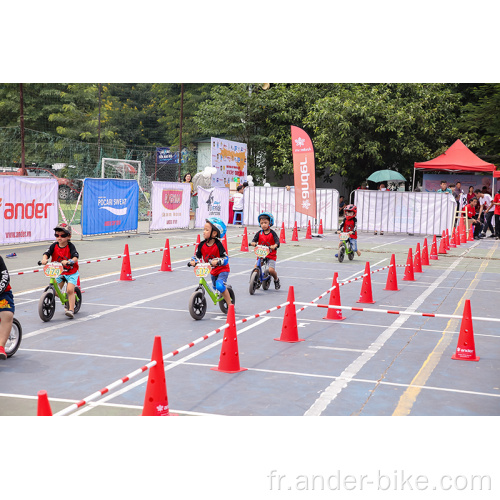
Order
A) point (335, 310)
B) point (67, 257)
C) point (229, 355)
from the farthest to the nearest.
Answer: point (335, 310) → point (67, 257) → point (229, 355)

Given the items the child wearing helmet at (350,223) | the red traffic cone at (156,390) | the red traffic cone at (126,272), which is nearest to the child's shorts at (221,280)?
the red traffic cone at (126,272)

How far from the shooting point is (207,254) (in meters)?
11.0

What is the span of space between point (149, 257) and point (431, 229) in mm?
15816

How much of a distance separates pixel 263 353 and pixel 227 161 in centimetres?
2668

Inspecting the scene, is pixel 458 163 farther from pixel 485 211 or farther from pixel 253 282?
pixel 253 282

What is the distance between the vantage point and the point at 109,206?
24656 mm

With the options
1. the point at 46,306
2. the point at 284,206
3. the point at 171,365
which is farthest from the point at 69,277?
the point at 284,206

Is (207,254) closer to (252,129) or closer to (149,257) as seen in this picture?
(149,257)

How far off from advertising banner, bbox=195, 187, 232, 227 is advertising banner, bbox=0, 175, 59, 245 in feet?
30.4

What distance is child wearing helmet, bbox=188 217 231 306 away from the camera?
35.7 feet

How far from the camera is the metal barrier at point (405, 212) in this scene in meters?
30.6

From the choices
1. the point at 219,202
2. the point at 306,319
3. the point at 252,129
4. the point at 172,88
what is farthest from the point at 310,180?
the point at 172,88

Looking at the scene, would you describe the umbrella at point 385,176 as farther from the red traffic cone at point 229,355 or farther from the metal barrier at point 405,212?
the red traffic cone at point 229,355

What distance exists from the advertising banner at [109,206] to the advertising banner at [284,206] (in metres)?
8.10
